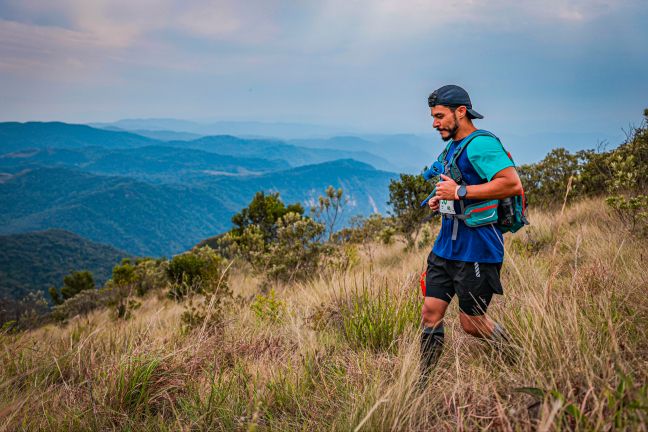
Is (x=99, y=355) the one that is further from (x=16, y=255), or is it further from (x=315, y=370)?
(x=16, y=255)

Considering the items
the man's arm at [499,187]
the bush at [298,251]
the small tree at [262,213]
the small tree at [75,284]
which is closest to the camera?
the man's arm at [499,187]

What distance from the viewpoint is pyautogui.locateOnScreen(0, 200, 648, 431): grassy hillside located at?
6.10ft

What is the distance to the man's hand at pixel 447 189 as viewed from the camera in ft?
8.93

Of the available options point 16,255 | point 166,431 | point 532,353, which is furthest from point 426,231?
point 16,255

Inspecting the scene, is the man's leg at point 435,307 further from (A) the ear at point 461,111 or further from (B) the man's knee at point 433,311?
(A) the ear at point 461,111

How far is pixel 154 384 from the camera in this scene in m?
3.01

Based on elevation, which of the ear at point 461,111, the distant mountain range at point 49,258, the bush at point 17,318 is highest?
the ear at point 461,111

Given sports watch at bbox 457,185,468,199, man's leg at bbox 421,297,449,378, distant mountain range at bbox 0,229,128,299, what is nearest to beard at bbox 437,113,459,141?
sports watch at bbox 457,185,468,199

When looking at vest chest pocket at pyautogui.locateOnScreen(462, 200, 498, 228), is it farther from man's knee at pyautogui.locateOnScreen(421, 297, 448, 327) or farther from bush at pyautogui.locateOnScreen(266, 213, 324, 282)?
bush at pyautogui.locateOnScreen(266, 213, 324, 282)

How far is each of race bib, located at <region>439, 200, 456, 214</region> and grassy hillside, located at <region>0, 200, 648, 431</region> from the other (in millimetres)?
707

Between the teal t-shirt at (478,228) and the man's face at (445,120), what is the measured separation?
206 mm

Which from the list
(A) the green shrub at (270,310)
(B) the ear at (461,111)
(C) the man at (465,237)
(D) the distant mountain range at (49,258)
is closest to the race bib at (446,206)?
(C) the man at (465,237)

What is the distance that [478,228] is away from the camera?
2.77 meters

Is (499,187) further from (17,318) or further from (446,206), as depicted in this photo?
(17,318)
